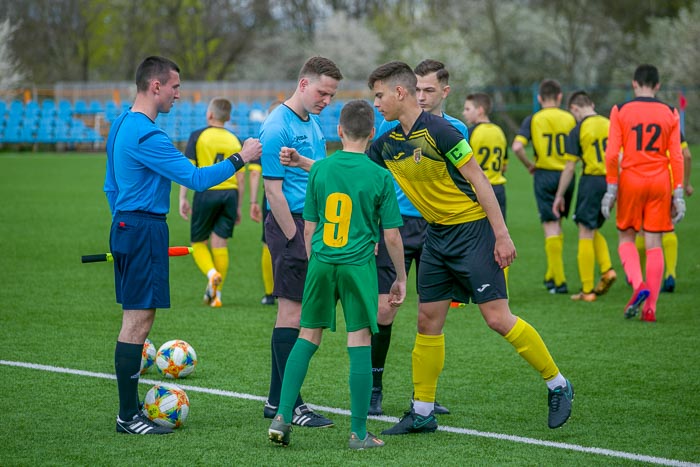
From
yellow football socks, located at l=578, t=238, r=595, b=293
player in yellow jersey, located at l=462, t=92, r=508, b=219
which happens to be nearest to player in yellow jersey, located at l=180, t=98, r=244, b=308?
player in yellow jersey, located at l=462, t=92, r=508, b=219

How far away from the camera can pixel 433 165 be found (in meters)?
5.46

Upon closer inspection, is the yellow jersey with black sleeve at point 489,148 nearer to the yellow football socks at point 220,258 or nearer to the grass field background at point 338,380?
the grass field background at point 338,380

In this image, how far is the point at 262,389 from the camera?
670 centimetres

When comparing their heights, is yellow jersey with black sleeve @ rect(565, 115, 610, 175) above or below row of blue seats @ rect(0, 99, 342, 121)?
below

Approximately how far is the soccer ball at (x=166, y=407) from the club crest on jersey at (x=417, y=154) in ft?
6.48

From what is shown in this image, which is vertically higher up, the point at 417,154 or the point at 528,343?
the point at 417,154

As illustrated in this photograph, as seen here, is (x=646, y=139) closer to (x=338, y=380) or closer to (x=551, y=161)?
(x=551, y=161)

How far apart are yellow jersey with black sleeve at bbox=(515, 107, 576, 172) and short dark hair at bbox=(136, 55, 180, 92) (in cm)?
637

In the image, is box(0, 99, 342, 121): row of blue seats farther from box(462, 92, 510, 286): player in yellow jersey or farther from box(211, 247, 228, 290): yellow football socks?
box(211, 247, 228, 290): yellow football socks

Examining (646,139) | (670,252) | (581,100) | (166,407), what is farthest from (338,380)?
(670,252)

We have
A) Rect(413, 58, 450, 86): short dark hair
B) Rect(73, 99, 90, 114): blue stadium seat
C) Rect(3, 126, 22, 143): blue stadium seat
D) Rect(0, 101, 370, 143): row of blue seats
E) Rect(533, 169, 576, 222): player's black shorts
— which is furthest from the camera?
Rect(73, 99, 90, 114): blue stadium seat

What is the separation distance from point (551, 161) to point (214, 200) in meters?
3.92

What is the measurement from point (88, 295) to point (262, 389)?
14.7ft

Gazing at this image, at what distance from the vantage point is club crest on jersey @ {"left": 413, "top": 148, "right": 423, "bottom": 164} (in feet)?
17.9
